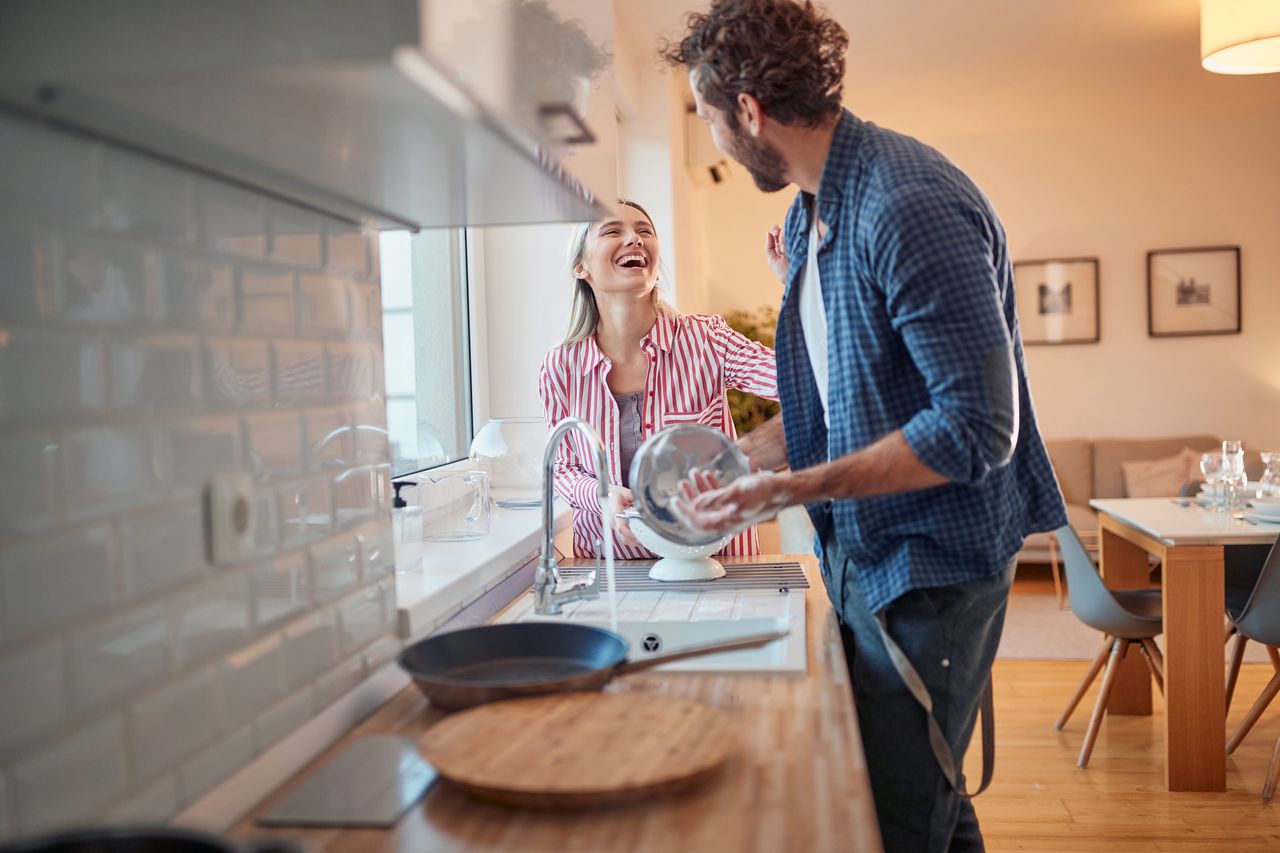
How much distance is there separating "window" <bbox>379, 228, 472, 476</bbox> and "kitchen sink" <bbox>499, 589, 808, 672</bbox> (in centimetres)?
89

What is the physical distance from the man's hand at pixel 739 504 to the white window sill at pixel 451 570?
415mm

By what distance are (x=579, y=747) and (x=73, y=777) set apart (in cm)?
44

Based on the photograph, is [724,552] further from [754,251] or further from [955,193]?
[754,251]

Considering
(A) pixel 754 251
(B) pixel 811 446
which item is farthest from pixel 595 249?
(A) pixel 754 251

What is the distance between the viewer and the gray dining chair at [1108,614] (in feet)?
11.4

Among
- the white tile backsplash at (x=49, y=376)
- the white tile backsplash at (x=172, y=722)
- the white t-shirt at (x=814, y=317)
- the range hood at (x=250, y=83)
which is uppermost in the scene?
the range hood at (x=250, y=83)

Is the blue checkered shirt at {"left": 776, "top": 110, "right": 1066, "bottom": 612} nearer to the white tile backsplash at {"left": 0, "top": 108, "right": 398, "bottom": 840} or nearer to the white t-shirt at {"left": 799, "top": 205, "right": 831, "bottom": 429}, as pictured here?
the white t-shirt at {"left": 799, "top": 205, "right": 831, "bottom": 429}

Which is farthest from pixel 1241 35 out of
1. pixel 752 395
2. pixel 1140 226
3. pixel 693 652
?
pixel 693 652

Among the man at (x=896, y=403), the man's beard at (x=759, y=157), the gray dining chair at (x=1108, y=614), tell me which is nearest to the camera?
the man at (x=896, y=403)

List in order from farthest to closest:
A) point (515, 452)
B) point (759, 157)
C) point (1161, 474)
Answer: point (1161, 474) < point (515, 452) < point (759, 157)

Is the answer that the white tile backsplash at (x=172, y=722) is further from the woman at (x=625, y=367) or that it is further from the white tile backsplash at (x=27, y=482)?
the woman at (x=625, y=367)

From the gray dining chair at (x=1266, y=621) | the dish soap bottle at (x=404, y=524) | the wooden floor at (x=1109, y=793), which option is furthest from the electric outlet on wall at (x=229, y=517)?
the gray dining chair at (x=1266, y=621)

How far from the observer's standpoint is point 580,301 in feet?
8.64

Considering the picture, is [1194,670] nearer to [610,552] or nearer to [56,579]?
[610,552]
